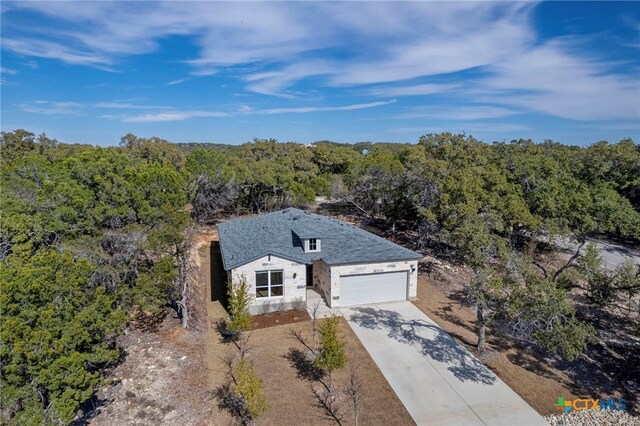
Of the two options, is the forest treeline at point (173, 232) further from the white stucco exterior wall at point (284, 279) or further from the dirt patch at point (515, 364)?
the white stucco exterior wall at point (284, 279)

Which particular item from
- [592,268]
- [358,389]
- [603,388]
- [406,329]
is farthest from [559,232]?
[358,389]

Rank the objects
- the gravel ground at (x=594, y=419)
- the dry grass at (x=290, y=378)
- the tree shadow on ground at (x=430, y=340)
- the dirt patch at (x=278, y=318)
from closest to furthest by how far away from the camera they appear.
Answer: the gravel ground at (x=594, y=419)
the dry grass at (x=290, y=378)
the tree shadow on ground at (x=430, y=340)
the dirt patch at (x=278, y=318)

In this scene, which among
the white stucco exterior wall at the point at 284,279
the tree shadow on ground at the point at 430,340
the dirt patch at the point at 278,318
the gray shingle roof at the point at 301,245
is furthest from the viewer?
the gray shingle roof at the point at 301,245

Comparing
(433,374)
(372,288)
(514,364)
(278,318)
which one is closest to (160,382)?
(278,318)

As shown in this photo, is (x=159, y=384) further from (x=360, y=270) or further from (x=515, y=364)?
(x=515, y=364)

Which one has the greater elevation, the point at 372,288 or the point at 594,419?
the point at 372,288

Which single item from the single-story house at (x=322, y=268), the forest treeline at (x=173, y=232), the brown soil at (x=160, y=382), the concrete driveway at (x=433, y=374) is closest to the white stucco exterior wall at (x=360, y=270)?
the single-story house at (x=322, y=268)
